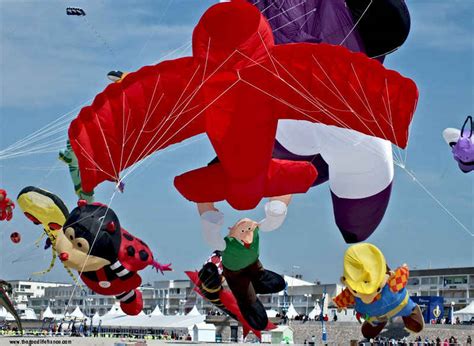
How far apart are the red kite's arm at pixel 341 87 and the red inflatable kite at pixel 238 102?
16 millimetres

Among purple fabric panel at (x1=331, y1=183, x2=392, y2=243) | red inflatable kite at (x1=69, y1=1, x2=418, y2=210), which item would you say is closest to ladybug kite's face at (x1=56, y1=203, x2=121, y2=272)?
red inflatable kite at (x1=69, y1=1, x2=418, y2=210)

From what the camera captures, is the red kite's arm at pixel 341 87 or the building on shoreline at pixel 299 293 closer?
the red kite's arm at pixel 341 87

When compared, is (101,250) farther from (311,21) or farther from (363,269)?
(311,21)

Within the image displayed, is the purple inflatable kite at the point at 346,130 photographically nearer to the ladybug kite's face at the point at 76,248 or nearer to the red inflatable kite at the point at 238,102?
the red inflatable kite at the point at 238,102

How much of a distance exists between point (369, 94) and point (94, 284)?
375 inches

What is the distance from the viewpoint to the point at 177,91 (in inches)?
550

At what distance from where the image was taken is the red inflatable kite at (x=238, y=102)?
13281mm

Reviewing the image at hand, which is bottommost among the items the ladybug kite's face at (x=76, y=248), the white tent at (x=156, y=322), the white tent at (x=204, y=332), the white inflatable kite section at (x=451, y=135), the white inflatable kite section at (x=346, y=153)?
the white tent at (x=204, y=332)

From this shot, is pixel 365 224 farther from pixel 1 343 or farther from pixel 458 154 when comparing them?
pixel 1 343

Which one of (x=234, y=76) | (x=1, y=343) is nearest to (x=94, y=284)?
(x=1, y=343)

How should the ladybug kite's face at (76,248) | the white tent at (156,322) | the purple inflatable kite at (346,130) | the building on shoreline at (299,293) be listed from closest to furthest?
the purple inflatable kite at (346,130) → the ladybug kite's face at (76,248) → the white tent at (156,322) → the building on shoreline at (299,293)

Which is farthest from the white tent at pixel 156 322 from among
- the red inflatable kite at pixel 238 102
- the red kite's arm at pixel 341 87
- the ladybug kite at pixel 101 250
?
the red kite's arm at pixel 341 87

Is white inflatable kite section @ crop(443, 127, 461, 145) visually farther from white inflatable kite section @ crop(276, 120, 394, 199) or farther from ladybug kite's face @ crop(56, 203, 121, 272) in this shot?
ladybug kite's face @ crop(56, 203, 121, 272)

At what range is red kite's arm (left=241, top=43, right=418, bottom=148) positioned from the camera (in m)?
13.4
